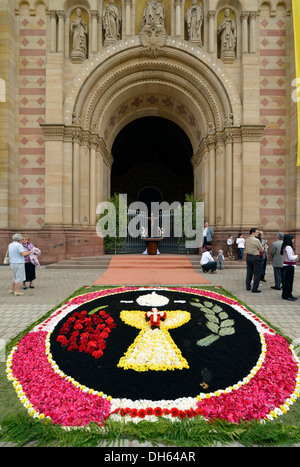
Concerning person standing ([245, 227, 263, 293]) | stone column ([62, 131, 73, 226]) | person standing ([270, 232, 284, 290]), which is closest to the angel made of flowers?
person standing ([245, 227, 263, 293])

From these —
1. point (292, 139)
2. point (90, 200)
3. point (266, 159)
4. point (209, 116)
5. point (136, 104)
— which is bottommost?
point (90, 200)

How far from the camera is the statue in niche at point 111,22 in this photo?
1377 centimetres

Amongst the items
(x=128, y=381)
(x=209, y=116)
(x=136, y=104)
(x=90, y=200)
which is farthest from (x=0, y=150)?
(x=128, y=381)

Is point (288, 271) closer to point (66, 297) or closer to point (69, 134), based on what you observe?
point (66, 297)

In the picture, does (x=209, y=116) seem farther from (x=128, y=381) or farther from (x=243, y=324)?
(x=128, y=381)

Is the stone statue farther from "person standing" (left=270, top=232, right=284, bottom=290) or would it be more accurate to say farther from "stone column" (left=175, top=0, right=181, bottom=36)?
"person standing" (left=270, top=232, right=284, bottom=290)

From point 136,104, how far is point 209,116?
5857mm

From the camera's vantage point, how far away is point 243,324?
15.2 feet

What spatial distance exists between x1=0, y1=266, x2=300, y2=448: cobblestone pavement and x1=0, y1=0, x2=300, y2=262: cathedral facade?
4.38m

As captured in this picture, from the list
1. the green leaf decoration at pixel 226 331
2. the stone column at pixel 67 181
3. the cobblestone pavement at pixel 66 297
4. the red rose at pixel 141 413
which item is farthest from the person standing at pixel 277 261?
the stone column at pixel 67 181

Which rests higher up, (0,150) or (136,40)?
(136,40)

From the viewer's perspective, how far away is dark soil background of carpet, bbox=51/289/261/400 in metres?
2.78

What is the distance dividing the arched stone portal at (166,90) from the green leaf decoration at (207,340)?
10848 mm
